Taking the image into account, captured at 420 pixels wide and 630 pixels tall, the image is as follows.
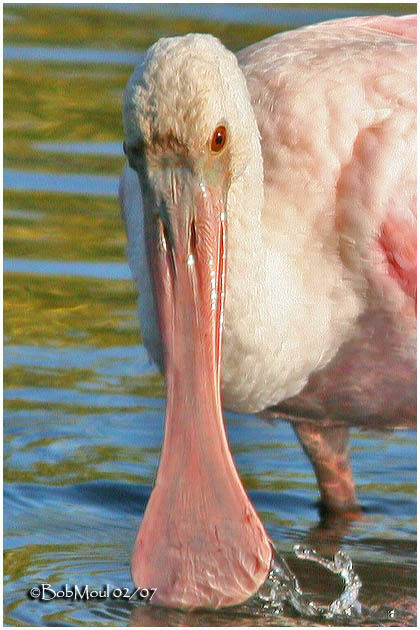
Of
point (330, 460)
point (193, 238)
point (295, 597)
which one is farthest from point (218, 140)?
point (330, 460)

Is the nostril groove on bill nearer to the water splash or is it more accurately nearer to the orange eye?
the orange eye

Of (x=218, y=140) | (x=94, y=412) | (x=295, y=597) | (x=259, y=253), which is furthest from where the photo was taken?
(x=94, y=412)

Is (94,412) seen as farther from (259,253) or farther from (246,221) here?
(246,221)

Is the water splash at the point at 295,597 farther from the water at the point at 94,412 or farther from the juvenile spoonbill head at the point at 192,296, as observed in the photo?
the juvenile spoonbill head at the point at 192,296

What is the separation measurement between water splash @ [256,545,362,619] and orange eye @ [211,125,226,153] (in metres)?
1.29

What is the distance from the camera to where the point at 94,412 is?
22.3 feet

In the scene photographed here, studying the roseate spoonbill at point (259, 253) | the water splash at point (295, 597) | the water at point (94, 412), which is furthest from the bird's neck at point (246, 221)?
the water at point (94, 412)

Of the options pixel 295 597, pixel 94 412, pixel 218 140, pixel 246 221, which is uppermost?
pixel 218 140

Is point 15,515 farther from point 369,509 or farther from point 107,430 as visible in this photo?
point 369,509

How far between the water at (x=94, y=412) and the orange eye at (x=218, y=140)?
1.38 meters

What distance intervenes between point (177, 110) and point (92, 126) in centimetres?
497

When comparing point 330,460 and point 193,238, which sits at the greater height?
point 193,238

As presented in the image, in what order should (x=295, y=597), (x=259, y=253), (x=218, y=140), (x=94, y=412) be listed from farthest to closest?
(x=94, y=412), (x=295, y=597), (x=259, y=253), (x=218, y=140)

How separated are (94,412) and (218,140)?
241 cm
